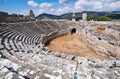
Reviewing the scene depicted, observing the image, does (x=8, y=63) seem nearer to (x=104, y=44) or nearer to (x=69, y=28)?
(x=104, y=44)

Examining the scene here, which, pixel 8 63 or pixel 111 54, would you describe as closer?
pixel 8 63

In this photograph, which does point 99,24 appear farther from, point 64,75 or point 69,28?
point 64,75

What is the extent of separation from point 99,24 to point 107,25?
2.89m

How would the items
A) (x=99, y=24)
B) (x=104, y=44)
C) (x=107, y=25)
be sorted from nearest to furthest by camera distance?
(x=104, y=44) < (x=107, y=25) < (x=99, y=24)

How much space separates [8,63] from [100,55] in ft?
41.9

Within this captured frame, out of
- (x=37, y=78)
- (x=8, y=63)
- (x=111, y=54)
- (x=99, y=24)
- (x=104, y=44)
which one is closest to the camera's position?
(x=37, y=78)

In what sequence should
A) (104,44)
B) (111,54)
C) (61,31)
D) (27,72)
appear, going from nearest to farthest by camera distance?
(27,72), (111,54), (104,44), (61,31)

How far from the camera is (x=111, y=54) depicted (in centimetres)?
1549

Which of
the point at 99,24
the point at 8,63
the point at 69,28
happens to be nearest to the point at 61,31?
the point at 69,28

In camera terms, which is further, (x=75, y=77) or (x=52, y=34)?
Answer: (x=52, y=34)

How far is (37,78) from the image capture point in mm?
4363

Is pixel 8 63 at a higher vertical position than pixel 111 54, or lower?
higher

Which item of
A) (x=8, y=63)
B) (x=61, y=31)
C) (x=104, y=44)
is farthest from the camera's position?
(x=61, y=31)

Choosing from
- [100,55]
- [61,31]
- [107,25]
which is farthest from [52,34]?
[107,25]
